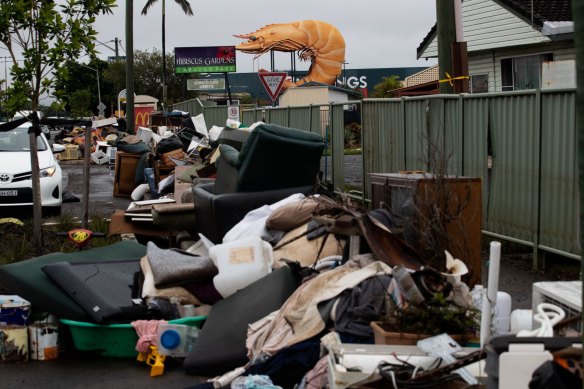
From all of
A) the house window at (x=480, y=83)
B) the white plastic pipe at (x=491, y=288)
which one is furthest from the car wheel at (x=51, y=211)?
the house window at (x=480, y=83)

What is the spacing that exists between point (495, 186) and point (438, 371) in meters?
5.89

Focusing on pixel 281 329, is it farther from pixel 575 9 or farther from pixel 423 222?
pixel 575 9

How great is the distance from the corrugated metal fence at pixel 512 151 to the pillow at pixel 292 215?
116 cm

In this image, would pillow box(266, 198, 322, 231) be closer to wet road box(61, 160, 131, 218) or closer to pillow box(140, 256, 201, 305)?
pillow box(140, 256, 201, 305)

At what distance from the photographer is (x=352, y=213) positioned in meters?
5.81

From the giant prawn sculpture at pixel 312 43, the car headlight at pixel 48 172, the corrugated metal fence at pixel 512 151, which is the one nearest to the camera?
the corrugated metal fence at pixel 512 151

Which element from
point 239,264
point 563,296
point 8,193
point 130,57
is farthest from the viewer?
point 130,57

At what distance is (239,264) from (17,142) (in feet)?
30.9

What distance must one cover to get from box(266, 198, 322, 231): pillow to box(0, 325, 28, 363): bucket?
7.31ft

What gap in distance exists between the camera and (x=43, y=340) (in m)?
6.26

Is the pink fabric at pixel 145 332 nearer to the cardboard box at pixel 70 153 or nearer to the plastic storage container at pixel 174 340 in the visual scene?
the plastic storage container at pixel 174 340

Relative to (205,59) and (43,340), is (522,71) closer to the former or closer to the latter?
(43,340)

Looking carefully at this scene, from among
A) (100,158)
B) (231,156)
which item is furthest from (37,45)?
(100,158)

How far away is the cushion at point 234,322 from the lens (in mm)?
5707
